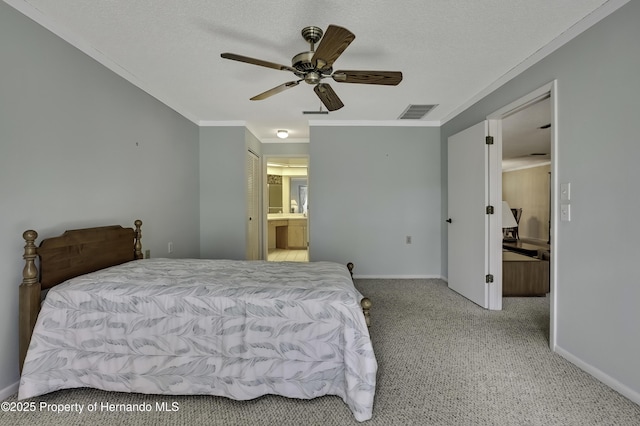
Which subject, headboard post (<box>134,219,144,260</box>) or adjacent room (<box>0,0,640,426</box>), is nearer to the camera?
adjacent room (<box>0,0,640,426</box>)

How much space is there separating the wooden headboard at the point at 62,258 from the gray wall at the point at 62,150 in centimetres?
11

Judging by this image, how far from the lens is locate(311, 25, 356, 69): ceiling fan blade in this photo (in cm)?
145

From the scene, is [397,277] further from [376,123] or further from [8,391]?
[8,391]

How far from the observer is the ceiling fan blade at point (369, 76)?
1892 millimetres

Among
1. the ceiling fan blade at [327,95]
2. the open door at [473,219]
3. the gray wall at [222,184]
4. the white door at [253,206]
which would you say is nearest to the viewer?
the ceiling fan blade at [327,95]

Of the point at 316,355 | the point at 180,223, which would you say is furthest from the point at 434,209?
the point at 180,223

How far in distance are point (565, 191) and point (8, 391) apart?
12.6 ft

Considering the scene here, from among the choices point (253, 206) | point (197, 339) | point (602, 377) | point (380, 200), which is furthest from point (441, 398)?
point (253, 206)

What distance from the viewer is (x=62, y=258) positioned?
1.85 m

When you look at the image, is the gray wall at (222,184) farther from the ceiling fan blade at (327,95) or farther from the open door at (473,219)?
the open door at (473,219)

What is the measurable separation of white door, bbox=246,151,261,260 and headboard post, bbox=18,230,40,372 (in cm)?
268

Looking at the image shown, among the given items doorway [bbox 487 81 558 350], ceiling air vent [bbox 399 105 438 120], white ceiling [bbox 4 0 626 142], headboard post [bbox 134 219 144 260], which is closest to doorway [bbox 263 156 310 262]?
ceiling air vent [bbox 399 105 438 120]

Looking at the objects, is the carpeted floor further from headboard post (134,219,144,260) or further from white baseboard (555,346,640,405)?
headboard post (134,219,144,260)

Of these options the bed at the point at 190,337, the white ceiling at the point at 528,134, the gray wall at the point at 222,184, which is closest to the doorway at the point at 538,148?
the white ceiling at the point at 528,134
